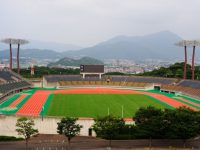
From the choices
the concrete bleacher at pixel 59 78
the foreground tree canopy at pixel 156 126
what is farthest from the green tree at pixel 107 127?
the concrete bleacher at pixel 59 78

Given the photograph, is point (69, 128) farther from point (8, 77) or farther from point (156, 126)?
point (8, 77)

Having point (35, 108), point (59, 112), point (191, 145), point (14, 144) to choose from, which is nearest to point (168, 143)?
point (191, 145)

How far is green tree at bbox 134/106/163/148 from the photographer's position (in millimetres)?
31859

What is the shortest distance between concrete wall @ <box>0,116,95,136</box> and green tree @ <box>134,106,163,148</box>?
20.5 ft

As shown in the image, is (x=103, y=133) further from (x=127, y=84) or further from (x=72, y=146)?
(x=127, y=84)

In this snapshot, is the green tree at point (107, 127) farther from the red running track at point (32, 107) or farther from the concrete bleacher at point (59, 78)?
A: the concrete bleacher at point (59, 78)

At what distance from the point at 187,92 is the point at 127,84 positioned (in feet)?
72.1

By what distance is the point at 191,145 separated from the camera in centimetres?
3141

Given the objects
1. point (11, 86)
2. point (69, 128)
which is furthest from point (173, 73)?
point (69, 128)

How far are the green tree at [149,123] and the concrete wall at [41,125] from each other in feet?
20.5

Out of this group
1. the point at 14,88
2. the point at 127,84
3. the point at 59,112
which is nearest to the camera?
the point at 59,112

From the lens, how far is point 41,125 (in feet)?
129

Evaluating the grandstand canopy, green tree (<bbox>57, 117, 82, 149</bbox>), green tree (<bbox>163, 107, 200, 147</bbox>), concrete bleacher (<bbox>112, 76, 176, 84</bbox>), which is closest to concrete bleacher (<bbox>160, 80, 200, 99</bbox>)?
concrete bleacher (<bbox>112, 76, 176, 84</bbox>)

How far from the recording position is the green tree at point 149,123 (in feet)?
105
